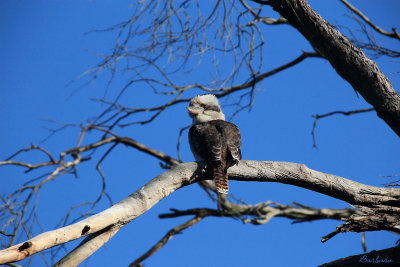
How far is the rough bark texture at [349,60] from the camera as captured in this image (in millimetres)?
2975

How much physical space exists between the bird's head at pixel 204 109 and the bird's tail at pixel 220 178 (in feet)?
4.34

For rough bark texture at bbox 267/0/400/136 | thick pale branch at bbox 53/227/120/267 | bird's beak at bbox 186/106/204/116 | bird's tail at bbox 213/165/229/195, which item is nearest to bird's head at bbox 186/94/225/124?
bird's beak at bbox 186/106/204/116

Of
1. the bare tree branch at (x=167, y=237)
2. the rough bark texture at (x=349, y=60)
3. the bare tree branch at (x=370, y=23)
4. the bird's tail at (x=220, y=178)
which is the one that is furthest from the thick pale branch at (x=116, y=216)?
the bare tree branch at (x=167, y=237)

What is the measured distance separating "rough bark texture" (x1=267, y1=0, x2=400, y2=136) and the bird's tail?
1.14 meters

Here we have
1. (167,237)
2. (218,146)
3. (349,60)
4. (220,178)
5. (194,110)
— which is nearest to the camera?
(349,60)

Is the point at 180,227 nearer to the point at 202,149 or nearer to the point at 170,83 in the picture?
the point at 170,83

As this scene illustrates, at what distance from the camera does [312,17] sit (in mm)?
3059

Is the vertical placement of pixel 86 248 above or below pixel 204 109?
below

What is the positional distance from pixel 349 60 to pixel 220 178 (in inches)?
49.6

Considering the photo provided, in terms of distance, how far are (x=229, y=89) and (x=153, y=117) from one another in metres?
1.18

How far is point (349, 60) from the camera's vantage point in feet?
9.87

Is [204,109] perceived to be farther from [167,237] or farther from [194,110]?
[167,237]

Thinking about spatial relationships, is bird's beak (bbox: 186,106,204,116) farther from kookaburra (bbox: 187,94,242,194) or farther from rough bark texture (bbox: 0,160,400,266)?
rough bark texture (bbox: 0,160,400,266)

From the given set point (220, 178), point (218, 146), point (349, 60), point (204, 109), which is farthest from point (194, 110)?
point (349, 60)
